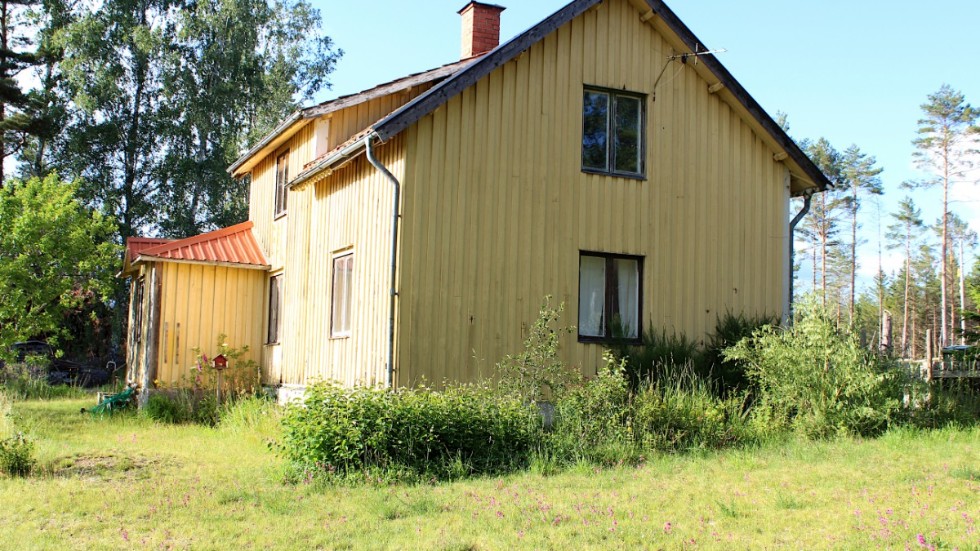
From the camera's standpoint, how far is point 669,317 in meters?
14.5

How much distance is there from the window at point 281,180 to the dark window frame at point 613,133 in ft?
23.4

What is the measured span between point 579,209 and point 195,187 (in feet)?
78.4

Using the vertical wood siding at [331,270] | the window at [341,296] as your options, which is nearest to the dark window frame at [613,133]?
the vertical wood siding at [331,270]

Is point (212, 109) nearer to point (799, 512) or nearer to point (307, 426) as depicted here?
point (307, 426)

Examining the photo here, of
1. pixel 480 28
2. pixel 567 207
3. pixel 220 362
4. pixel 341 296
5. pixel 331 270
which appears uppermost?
pixel 480 28

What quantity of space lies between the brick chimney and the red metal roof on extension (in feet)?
20.3

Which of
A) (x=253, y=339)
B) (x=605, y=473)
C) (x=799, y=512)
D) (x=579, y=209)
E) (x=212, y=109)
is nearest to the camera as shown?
(x=799, y=512)

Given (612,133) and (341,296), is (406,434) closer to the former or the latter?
(341,296)

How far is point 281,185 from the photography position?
19.3 meters

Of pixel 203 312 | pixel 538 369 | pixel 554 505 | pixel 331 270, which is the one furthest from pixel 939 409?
pixel 203 312

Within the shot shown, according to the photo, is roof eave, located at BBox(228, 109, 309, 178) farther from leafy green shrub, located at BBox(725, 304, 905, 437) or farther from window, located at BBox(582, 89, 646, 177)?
leafy green shrub, located at BBox(725, 304, 905, 437)

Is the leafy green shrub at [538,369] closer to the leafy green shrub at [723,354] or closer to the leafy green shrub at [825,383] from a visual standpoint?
the leafy green shrub at [723,354]

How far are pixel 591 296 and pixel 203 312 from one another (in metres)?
8.48

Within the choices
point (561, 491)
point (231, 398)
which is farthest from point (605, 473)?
point (231, 398)
